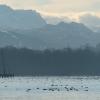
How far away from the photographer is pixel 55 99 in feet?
182

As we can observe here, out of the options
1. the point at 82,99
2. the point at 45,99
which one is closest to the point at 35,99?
the point at 45,99

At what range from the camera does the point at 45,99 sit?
2174 inches

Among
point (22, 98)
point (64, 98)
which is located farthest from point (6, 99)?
point (64, 98)

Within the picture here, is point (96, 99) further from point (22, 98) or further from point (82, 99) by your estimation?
point (22, 98)

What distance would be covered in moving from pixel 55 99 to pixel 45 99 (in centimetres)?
113

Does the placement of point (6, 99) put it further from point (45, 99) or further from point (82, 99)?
point (82, 99)

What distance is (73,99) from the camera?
5559 cm

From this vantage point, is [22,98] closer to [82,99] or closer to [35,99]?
[35,99]

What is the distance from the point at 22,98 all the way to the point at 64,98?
481 centimetres

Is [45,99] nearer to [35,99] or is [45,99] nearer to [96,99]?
[35,99]

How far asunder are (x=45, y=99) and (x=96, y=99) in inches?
215

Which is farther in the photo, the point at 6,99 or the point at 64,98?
the point at 64,98

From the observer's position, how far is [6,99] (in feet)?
178

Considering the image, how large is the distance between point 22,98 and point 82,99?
6633mm
